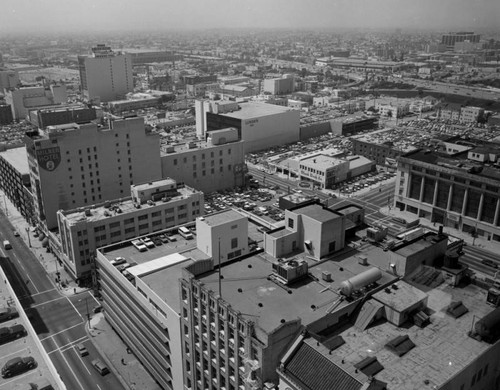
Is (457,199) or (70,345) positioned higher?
(457,199)

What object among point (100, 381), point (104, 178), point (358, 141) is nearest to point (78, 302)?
point (100, 381)

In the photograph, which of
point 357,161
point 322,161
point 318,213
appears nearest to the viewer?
point 318,213

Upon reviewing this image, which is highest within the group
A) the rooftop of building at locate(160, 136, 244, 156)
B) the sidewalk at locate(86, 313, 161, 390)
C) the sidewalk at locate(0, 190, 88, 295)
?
the rooftop of building at locate(160, 136, 244, 156)

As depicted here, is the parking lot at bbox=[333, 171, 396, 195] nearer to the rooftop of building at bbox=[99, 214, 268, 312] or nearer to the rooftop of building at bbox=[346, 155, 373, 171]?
the rooftop of building at bbox=[346, 155, 373, 171]

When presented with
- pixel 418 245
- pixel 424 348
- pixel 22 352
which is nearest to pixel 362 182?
pixel 418 245

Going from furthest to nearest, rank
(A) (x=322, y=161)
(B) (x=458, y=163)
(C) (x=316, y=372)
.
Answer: (A) (x=322, y=161) → (B) (x=458, y=163) → (C) (x=316, y=372)

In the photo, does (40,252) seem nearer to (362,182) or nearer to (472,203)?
(362,182)

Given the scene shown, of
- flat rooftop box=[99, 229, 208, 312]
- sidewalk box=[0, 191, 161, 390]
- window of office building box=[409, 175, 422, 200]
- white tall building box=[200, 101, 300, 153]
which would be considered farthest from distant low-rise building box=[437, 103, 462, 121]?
sidewalk box=[0, 191, 161, 390]

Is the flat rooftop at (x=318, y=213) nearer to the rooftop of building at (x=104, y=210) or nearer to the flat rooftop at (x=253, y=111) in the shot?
the rooftop of building at (x=104, y=210)
